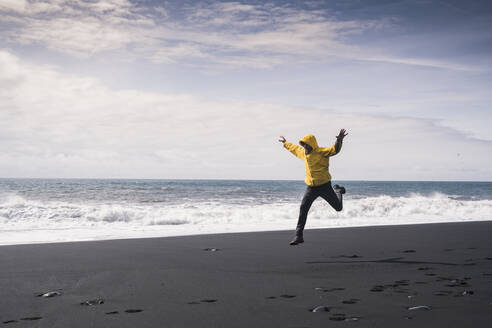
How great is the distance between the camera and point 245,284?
462 cm

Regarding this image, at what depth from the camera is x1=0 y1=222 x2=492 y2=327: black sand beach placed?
333 cm

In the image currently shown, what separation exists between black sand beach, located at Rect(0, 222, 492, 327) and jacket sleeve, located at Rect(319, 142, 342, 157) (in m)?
1.77

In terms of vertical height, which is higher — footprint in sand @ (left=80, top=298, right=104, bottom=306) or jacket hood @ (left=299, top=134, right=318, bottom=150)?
jacket hood @ (left=299, top=134, right=318, bottom=150)

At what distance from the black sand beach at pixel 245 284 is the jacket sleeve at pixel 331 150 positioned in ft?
5.82

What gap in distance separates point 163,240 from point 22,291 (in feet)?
14.5

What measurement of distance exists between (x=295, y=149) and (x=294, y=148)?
0.11 ft

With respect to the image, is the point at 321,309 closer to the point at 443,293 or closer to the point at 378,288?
the point at 378,288

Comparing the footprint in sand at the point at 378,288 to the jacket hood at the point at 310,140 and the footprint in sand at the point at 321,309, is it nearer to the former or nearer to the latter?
the footprint in sand at the point at 321,309

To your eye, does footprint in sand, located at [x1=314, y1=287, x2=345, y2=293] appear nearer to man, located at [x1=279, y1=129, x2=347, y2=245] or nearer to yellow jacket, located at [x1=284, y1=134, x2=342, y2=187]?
man, located at [x1=279, y1=129, x2=347, y2=245]

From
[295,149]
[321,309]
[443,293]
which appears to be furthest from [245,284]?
[295,149]

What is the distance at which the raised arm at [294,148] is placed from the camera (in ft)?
24.9

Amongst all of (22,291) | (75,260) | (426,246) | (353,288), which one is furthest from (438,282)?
(75,260)

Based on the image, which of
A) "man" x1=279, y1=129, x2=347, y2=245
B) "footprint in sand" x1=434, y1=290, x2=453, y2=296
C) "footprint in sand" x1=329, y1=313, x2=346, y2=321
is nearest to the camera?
"footprint in sand" x1=329, y1=313, x2=346, y2=321

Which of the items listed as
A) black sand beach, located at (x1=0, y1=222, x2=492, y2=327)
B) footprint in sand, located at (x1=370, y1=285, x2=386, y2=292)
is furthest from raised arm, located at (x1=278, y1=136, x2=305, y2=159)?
footprint in sand, located at (x1=370, y1=285, x2=386, y2=292)
